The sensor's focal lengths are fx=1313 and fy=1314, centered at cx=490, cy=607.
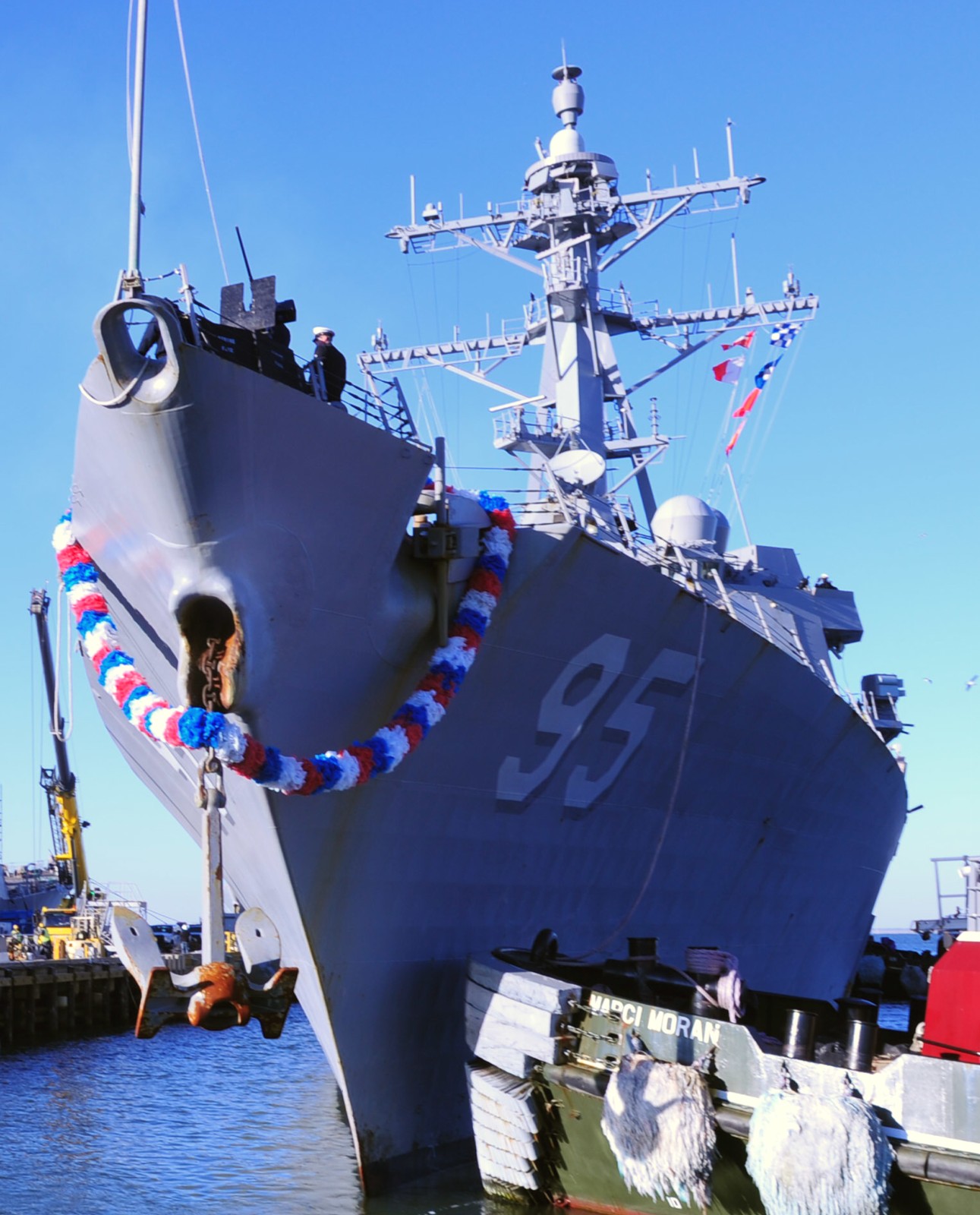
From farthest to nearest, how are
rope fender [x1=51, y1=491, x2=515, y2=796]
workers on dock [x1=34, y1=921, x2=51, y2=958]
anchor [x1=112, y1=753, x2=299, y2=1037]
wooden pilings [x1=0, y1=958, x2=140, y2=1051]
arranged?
workers on dock [x1=34, y1=921, x2=51, y2=958] < wooden pilings [x1=0, y1=958, x2=140, y2=1051] < rope fender [x1=51, y1=491, x2=515, y2=796] < anchor [x1=112, y1=753, x2=299, y2=1037]

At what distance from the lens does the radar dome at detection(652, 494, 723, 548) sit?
16359 millimetres

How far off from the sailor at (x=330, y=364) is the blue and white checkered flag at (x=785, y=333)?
11.4 metres

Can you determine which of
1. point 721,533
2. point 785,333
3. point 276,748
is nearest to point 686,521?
point 721,533

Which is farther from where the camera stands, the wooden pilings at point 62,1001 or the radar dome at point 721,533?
the wooden pilings at point 62,1001

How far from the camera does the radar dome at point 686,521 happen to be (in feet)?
53.7

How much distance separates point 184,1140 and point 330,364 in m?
8.81

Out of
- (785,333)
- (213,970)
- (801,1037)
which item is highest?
(785,333)

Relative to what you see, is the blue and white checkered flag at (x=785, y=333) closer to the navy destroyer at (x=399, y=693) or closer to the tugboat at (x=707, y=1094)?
the navy destroyer at (x=399, y=693)

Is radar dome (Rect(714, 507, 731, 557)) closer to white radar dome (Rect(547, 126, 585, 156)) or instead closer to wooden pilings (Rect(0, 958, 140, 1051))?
white radar dome (Rect(547, 126, 585, 156))

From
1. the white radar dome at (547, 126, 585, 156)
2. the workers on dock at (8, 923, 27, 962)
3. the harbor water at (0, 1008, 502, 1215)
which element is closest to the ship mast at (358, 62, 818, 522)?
the white radar dome at (547, 126, 585, 156)

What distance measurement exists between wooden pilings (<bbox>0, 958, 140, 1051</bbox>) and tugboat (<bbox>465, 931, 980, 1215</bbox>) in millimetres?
17500

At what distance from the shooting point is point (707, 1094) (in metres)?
8.36

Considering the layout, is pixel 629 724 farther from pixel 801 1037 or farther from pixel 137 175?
pixel 137 175

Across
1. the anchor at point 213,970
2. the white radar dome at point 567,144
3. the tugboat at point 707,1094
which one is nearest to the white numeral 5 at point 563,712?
the tugboat at point 707,1094
